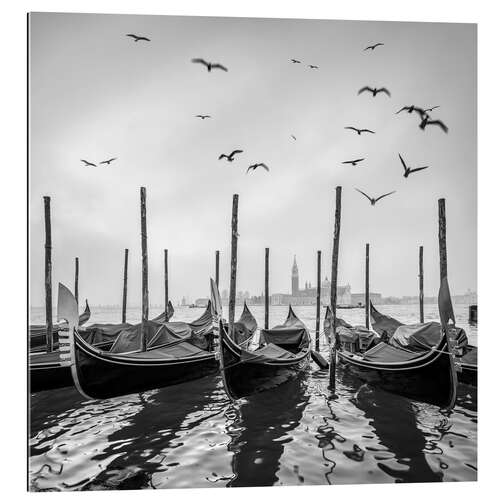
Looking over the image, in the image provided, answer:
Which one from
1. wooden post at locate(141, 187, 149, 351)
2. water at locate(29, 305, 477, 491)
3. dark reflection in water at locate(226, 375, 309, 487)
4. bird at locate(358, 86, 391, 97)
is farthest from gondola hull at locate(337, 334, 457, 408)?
wooden post at locate(141, 187, 149, 351)

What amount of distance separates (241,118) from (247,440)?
9.14 feet

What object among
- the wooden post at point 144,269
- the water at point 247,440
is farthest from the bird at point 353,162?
the wooden post at point 144,269

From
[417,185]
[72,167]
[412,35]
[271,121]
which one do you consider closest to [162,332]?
[72,167]

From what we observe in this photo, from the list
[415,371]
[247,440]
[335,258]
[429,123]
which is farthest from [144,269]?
[429,123]

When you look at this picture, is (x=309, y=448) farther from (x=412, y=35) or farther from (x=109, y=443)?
(x=412, y=35)

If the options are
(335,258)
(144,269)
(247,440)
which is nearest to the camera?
(247,440)

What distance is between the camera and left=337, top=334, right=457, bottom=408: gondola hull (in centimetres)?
338

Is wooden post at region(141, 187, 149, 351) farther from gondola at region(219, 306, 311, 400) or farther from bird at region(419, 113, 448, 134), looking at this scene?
bird at region(419, 113, 448, 134)

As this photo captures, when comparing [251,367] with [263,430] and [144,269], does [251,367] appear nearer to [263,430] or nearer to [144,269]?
[263,430]

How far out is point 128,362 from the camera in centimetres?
421

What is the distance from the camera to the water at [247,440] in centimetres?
270

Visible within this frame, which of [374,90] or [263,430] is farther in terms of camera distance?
[263,430]

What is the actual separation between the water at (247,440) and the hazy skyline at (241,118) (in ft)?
4.19

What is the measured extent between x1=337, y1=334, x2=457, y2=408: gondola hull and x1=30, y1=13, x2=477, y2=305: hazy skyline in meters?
0.69
